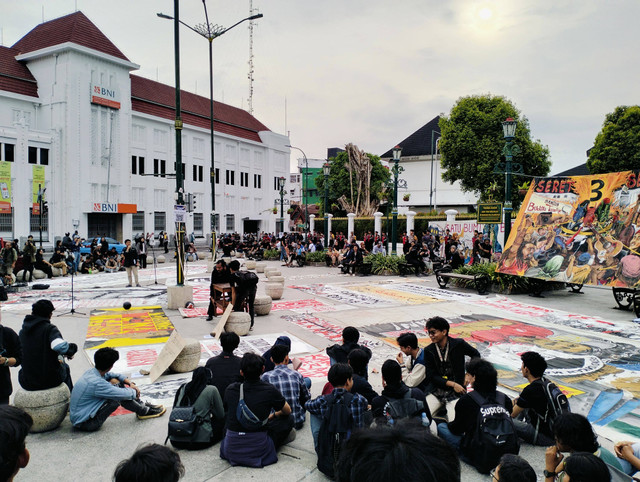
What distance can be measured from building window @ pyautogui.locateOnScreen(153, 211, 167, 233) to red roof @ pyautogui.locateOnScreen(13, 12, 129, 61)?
15.0 metres

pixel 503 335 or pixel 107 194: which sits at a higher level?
pixel 107 194

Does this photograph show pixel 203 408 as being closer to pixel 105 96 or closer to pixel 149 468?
pixel 149 468

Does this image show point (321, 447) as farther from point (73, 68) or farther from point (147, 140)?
point (147, 140)

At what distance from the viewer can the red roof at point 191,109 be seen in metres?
48.4

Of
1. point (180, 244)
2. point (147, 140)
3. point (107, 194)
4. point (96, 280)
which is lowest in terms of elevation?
point (96, 280)

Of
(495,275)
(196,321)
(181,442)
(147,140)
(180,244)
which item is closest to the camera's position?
(181,442)

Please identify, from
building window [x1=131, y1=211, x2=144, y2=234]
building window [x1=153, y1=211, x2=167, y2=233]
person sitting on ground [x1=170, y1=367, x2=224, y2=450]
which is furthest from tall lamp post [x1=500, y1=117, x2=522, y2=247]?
building window [x1=153, y1=211, x2=167, y2=233]

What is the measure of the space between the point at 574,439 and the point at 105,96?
46.4 m

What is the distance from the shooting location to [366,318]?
41.2 ft

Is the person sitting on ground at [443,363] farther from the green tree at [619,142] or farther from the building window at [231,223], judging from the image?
the building window at [231,223]

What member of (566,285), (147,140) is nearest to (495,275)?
(566,285)

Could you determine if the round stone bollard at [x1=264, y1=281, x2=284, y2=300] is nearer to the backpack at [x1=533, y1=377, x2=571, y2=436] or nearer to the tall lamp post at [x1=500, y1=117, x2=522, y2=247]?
the tall lamp post at [x1=500, y1=117, x2=522, y2=247]

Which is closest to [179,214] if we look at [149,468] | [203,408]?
→ [203,408]

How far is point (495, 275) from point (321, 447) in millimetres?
13413
